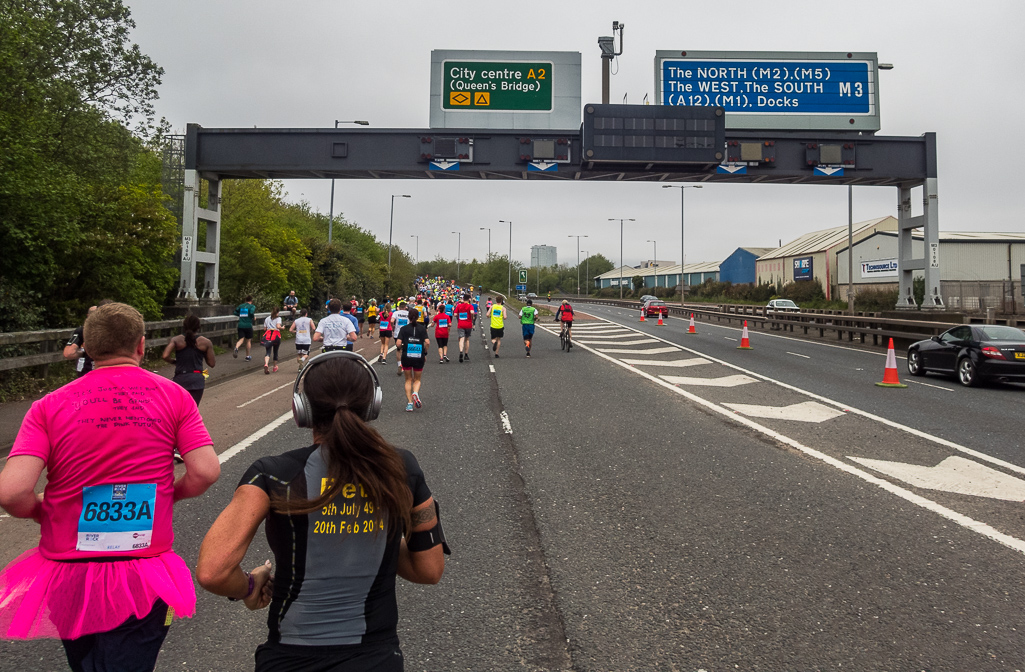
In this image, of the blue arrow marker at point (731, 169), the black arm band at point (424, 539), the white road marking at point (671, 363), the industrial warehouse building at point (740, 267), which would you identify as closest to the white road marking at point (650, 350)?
the white road marking at point (671, 363)

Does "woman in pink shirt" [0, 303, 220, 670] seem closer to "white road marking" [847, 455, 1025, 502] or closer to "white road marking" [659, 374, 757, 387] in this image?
"white road marking" [847, 455, 1025, 502]

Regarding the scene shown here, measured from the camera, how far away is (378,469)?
7.19ft

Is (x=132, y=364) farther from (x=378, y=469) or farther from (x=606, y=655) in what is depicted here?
(x=606, y=655)

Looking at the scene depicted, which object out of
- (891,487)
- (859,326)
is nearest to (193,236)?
(891,487)

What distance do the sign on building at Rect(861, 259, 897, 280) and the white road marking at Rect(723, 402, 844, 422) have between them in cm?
5472

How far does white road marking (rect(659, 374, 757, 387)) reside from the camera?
15515 millimetres

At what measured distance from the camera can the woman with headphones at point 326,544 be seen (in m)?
2.12

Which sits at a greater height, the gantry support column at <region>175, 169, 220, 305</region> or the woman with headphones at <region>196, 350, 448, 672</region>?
the gantry support column at <region>175, 169, 220, 305</region>

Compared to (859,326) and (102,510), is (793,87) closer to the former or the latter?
(859,326)

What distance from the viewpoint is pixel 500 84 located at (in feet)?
79.0

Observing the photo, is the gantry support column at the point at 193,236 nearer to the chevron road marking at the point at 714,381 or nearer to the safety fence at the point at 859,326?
the chevron road marking at the point at 714,381

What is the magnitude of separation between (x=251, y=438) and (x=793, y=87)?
21.5 metres

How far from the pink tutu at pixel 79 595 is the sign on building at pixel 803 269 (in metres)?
75.8

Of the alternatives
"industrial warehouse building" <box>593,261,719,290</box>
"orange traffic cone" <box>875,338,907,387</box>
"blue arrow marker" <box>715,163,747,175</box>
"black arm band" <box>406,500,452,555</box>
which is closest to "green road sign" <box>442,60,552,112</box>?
"blue arrow marker" <box>715,163,747,175</box>
